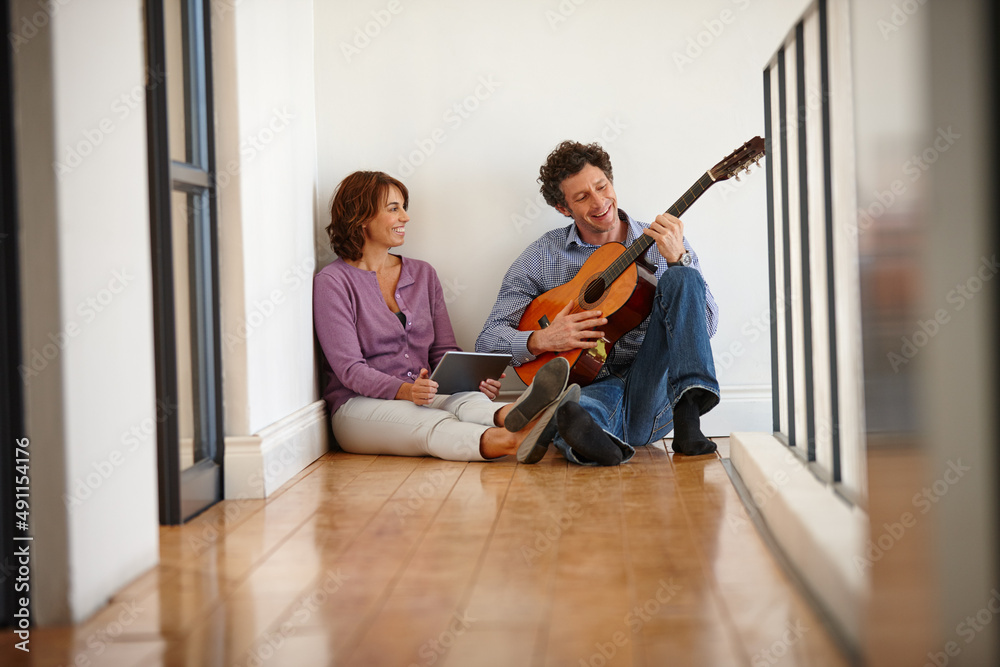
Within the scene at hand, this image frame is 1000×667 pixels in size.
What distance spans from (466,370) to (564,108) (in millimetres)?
1081

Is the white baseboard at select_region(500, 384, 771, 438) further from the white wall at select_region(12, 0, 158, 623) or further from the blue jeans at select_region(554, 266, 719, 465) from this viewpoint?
the white wall at select_region(12, 0, 158, 623)

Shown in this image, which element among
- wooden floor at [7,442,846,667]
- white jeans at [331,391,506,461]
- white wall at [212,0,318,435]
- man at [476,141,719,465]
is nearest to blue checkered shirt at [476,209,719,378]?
man at [476,141,719,465]

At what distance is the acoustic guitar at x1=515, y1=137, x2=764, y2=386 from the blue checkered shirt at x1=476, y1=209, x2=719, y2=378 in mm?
77

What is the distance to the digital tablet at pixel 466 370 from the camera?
2.82 m

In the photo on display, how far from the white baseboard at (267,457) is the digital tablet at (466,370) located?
0.47 meters

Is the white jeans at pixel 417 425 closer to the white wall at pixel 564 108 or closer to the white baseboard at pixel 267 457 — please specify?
the white baseboard at pixel 267 457

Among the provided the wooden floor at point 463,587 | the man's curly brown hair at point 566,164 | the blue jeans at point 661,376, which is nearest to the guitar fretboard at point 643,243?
the blue jeans at point 661,376

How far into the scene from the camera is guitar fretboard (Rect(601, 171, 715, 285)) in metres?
2.79

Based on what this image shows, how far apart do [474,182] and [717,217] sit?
91 centimetres

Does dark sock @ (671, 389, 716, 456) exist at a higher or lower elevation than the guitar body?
lower

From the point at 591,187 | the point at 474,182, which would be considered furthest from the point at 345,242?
the point at 591,187

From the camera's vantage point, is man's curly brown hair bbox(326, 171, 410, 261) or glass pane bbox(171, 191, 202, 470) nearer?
glass pane bbox(171, 191, 202, 470)

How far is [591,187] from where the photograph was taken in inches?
116

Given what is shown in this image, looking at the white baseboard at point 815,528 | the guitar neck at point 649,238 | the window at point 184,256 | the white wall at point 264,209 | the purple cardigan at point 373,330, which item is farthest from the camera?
the purple cardigan at point 373,330
